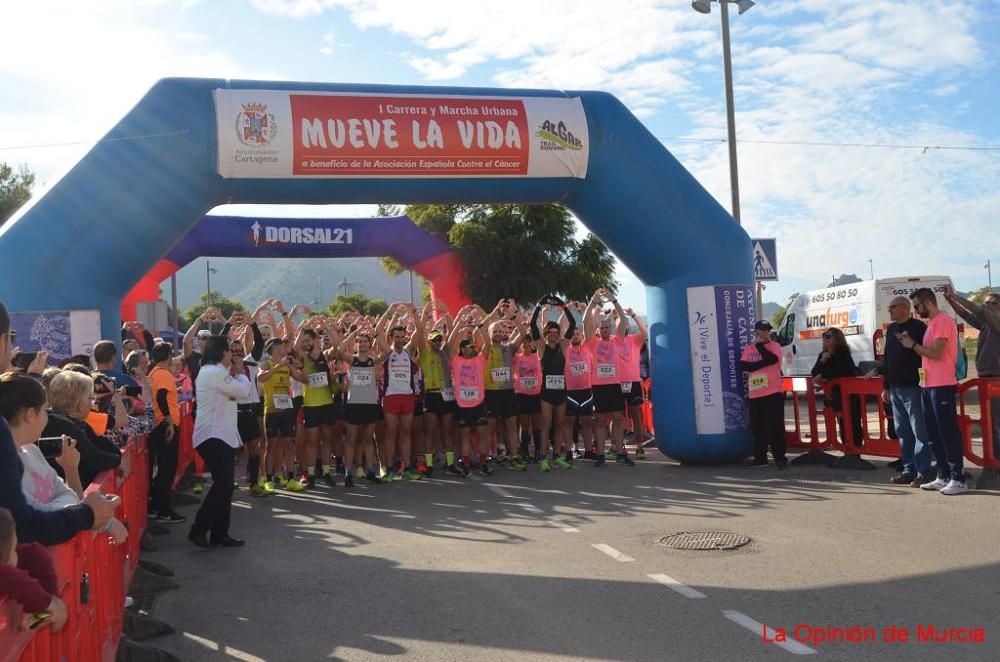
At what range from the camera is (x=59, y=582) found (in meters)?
3.71

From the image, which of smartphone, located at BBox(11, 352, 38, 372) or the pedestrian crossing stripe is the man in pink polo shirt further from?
smartphone, located at BBox(11, 352, 38, 372)

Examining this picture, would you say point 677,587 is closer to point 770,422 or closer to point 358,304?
point 770,422

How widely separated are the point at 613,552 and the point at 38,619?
4962mm

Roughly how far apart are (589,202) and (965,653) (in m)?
8.16

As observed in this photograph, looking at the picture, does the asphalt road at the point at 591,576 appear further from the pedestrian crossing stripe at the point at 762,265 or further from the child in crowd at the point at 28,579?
the pedestrian crossing stripe at the point at 762,265

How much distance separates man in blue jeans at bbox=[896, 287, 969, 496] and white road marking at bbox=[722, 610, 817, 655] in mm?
4852

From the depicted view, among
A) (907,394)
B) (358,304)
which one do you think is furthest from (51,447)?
→ (358,304)

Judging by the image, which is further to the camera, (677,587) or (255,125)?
(255,125)

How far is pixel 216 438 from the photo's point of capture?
26.6 ft

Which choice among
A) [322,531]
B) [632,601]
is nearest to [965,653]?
[632,601]

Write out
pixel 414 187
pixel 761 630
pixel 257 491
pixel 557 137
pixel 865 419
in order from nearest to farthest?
pixel 761 630, pixel 257 491, pixel 414 187, pixel 557 137, pixel 865 419

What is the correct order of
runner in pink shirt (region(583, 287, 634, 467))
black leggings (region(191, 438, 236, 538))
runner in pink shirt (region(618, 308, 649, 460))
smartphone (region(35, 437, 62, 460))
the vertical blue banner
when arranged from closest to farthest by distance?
smartphone (region(35, 437, 62, 460)) < black leggings (region(191, 438, 236, 538)) < the vertical blue banner < runner in pink shirt (region(583, 287, 634, 467)) < runner in pink shirt (region(618, 308, 649, 460))

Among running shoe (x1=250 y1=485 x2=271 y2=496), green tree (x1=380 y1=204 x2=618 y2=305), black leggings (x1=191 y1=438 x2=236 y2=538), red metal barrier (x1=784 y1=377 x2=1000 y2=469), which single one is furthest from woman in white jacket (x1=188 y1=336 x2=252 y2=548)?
green tree (x1=380 y1=204 x2=618 y2=305)

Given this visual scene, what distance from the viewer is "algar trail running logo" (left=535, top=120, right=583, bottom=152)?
11.6m
